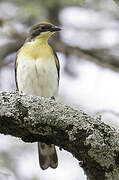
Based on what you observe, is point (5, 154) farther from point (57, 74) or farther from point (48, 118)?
point (48, 118)

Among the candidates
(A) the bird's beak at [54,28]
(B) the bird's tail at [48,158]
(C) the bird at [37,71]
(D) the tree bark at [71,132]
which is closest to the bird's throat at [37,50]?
(C) the bird at [37,71]

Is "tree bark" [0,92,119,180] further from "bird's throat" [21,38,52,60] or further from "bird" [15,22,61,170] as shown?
"bird's throat" [21,38,52,60]

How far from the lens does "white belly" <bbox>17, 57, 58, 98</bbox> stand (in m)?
4.73

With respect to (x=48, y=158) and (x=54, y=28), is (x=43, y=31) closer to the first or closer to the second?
(x=54, y=28)

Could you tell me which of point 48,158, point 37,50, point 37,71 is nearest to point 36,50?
point 37,50

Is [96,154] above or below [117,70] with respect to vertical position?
above

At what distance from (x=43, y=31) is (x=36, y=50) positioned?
0.40m

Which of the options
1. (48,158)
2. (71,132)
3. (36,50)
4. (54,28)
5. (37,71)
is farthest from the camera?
(54,28)

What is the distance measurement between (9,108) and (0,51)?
3184mm

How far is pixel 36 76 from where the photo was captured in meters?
4.73

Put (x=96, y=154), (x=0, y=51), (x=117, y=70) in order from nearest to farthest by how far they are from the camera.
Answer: (x=96, y=154) → (x=117, y=70) → (x=0, y=51)

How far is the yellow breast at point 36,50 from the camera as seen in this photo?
4891 mm

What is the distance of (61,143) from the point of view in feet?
9.13

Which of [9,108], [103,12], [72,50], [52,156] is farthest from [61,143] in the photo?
[103,12]
